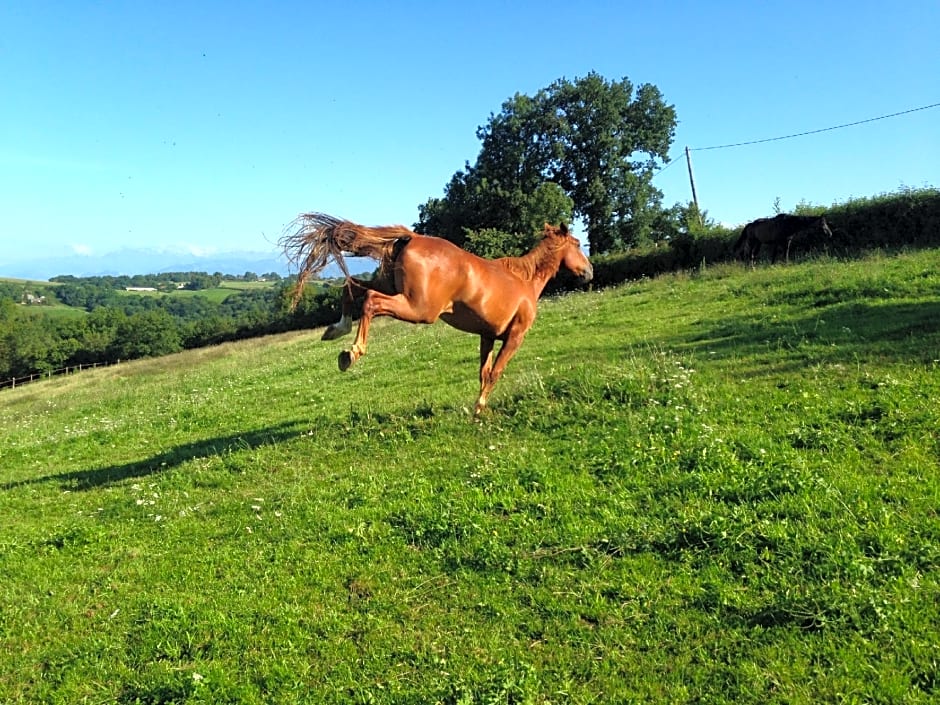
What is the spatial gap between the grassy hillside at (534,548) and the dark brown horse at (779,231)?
16593 mm

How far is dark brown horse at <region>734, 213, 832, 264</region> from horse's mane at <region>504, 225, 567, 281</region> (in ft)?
58.4

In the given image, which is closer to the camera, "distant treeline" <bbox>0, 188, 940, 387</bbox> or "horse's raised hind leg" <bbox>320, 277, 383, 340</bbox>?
"horse's raised hind leg" <bbox>320, 277, 383, 340</bbox>

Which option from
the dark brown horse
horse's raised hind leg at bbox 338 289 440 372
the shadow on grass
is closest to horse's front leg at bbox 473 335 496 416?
horse's raised hind leg at bbox 338 289 440 372

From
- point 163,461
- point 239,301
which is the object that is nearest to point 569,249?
point 163,461

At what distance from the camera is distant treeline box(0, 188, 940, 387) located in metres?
25.8

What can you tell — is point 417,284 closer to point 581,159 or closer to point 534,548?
point 534,548

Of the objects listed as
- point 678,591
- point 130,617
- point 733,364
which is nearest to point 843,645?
point 678,591

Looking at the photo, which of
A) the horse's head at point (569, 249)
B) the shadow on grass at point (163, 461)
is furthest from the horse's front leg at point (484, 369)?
the shadow on grass at point (163, 461)

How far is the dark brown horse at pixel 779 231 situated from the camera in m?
26.1

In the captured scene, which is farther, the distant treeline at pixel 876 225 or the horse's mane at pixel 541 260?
the distant treeline at pixel 876 225

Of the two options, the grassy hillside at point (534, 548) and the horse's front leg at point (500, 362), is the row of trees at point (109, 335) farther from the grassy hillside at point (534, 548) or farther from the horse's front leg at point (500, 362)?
the grassy hillside at point (534, 548)

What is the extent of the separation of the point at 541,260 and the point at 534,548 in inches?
259

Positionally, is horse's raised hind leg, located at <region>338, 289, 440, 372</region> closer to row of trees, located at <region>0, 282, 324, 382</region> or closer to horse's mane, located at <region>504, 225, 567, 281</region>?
horse's mane, located at <region>504, 225, 567, 281</region>

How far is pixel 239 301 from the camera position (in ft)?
508
